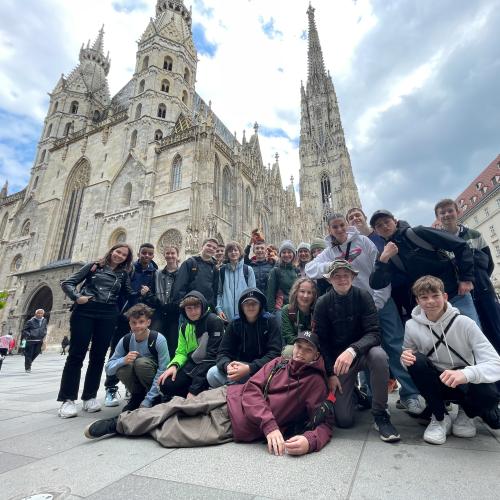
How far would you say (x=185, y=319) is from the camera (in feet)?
12.5

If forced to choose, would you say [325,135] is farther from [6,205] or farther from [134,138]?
[6,205]

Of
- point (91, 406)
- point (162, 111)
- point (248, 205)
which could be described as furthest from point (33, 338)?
point (162, 111)

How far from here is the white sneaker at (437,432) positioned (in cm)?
221

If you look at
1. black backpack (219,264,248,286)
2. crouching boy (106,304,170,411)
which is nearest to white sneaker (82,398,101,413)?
crouching boy (106,304,170,411)

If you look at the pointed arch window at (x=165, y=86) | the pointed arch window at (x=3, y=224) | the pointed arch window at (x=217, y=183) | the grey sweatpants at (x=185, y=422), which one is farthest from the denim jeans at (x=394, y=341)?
the pointed arch window at (x=3, y=224)

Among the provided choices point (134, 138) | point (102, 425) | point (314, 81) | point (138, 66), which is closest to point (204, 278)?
point (102, 425)

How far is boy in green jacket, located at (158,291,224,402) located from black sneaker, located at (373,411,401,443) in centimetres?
180

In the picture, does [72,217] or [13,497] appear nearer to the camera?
[13,497]

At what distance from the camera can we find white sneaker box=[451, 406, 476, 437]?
233cm

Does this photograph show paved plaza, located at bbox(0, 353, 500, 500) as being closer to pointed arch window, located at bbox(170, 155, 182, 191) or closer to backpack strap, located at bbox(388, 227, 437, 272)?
backpack strap, located at bbox(388, 227, 437, 272)

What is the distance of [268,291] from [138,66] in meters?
27.7

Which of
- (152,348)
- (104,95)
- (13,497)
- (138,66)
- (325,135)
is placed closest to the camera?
(13,497)

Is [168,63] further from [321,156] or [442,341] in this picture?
[321,156]

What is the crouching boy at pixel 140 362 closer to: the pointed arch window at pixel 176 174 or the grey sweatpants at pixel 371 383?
the grey sweatpants at pixel 371 383
